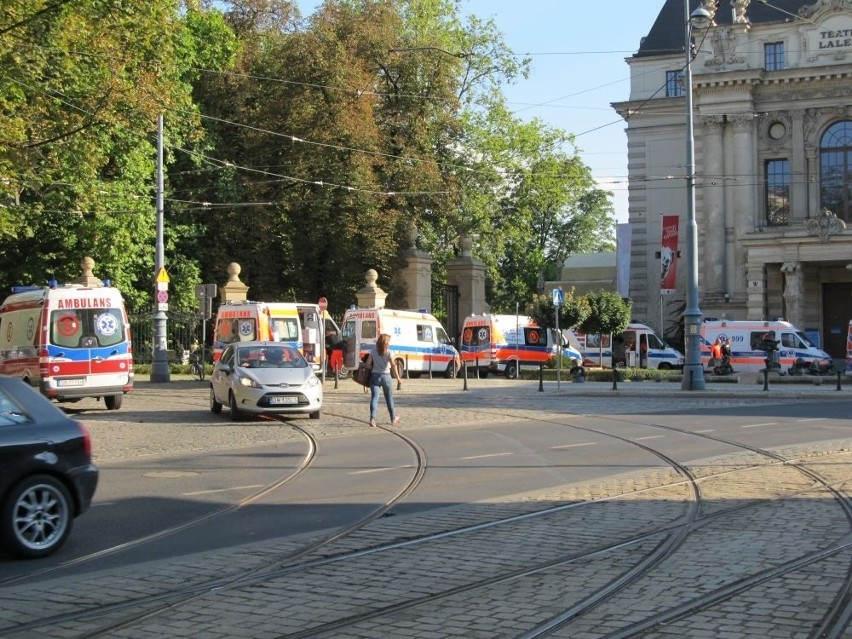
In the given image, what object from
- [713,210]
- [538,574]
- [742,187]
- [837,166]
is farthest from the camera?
[713,210]

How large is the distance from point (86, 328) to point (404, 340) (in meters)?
16.7

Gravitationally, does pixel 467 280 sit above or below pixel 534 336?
above

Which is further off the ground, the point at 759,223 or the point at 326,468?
the point at 759,223

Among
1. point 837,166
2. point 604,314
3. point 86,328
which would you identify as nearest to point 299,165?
point 604,314

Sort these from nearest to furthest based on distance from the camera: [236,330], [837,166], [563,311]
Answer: [236,330] → [563,311] → [837,166]

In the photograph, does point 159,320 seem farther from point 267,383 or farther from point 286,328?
point 267,383

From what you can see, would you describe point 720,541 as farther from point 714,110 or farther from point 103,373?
point 714,110

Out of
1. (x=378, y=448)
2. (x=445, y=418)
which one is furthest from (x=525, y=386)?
(x=378, y=448)

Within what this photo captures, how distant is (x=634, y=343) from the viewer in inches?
1874

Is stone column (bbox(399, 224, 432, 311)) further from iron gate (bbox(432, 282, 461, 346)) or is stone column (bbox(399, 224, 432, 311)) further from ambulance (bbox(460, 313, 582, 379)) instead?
ambulance (bbox(460, 313, 582, 379))

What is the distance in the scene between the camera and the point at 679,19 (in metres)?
Result: 56.9

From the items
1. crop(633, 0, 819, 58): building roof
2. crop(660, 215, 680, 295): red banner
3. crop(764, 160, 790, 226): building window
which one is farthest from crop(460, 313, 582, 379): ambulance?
crop(633, 0, 819, 58): building roof

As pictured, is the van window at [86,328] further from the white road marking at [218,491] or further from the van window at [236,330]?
the white road marking at [218,491]

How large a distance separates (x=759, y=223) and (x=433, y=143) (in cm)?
1662
